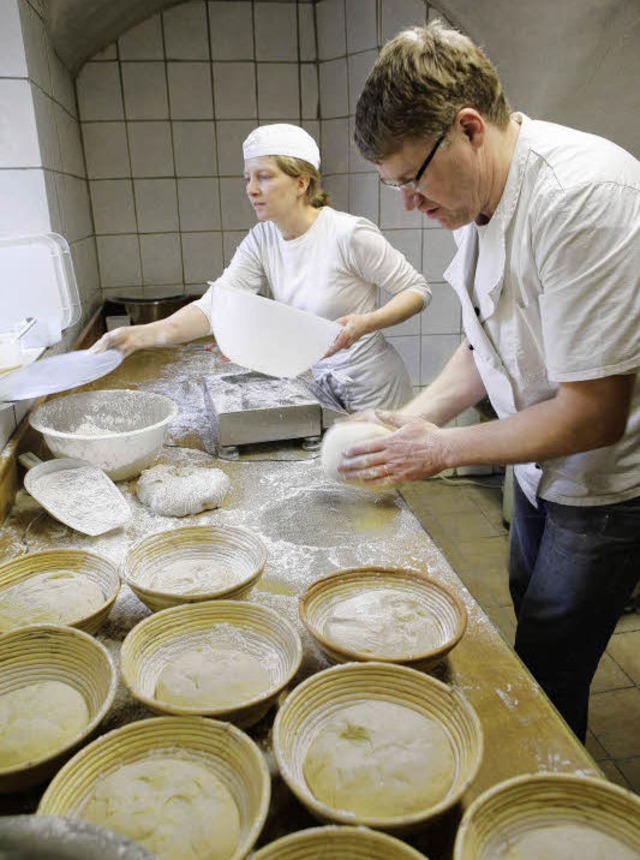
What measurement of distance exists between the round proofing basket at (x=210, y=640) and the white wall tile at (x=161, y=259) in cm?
309

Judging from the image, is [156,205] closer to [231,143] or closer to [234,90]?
[231,143]

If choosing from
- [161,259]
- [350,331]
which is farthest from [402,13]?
[350,331]

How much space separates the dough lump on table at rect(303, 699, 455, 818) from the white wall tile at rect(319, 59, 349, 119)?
338 cm

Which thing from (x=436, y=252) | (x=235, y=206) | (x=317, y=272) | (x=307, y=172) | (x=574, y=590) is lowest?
(x=574, y=590)

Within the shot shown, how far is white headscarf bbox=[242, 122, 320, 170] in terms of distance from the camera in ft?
6.95

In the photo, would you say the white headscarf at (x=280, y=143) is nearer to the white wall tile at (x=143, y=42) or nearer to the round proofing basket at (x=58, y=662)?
the round proofing basket at (x=58, y=662)

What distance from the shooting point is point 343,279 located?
228 cm

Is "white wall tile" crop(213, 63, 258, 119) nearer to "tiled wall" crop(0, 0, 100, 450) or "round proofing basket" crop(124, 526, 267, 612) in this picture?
"tiled wall" crop(0, 0, 100, 450)

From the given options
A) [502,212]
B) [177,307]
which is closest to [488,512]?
[177,307]

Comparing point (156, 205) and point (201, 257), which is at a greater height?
point (156, 205)

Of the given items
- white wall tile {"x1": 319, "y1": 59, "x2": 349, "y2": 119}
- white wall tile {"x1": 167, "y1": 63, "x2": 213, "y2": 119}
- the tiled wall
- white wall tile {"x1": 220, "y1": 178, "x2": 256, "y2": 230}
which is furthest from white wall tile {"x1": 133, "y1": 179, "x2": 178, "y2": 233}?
white wall tile {"x1": 319, "y1": 59, "x2": 349, "y2": 119}

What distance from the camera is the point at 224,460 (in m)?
1.86

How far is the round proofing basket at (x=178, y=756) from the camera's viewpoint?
735mm

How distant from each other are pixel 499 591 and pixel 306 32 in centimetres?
315
